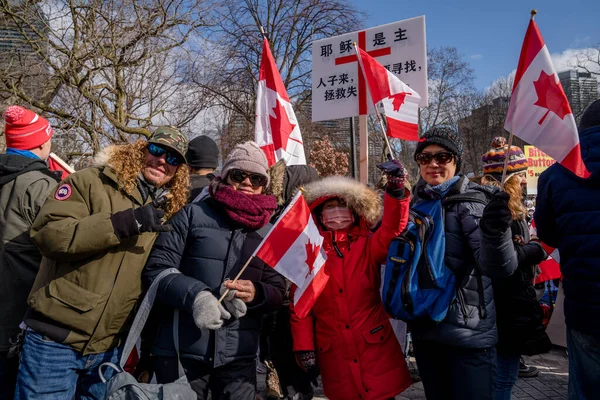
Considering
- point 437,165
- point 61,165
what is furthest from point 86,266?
point 61,165

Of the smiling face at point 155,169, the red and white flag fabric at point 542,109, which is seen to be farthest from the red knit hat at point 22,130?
the red and white flag fabric at point 542,109

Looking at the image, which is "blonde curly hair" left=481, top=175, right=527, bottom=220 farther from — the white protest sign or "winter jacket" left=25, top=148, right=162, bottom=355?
"winter jacket" left=25, top=148, right=162, bottom=355

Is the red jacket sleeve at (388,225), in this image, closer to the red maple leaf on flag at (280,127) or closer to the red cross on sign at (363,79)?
the red cross on sign at (363,79)

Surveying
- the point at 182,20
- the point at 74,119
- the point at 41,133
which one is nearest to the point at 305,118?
the point at 182,20

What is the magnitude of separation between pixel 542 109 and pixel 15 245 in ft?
9.99

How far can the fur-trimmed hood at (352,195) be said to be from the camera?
2.77 meters

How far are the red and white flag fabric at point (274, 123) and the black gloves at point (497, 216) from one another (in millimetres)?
2866

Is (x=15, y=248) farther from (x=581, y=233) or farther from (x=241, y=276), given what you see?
(x=581, y=233)

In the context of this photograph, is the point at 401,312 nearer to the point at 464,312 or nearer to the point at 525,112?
the point at 464,312

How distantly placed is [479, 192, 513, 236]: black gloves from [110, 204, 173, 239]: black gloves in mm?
1619

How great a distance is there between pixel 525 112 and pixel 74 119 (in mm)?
9116

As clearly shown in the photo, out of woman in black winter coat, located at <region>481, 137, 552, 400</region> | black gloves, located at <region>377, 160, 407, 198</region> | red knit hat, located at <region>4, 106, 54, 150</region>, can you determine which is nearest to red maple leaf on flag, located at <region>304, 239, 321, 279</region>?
black gloves, located at <region>377, 160, 407, 198</region>

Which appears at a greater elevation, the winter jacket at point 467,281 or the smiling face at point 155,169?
the smiling face at point 155,169

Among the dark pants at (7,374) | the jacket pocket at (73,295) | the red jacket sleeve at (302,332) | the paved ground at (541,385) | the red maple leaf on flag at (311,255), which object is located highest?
the red maple leaf on flag at (311,255)
